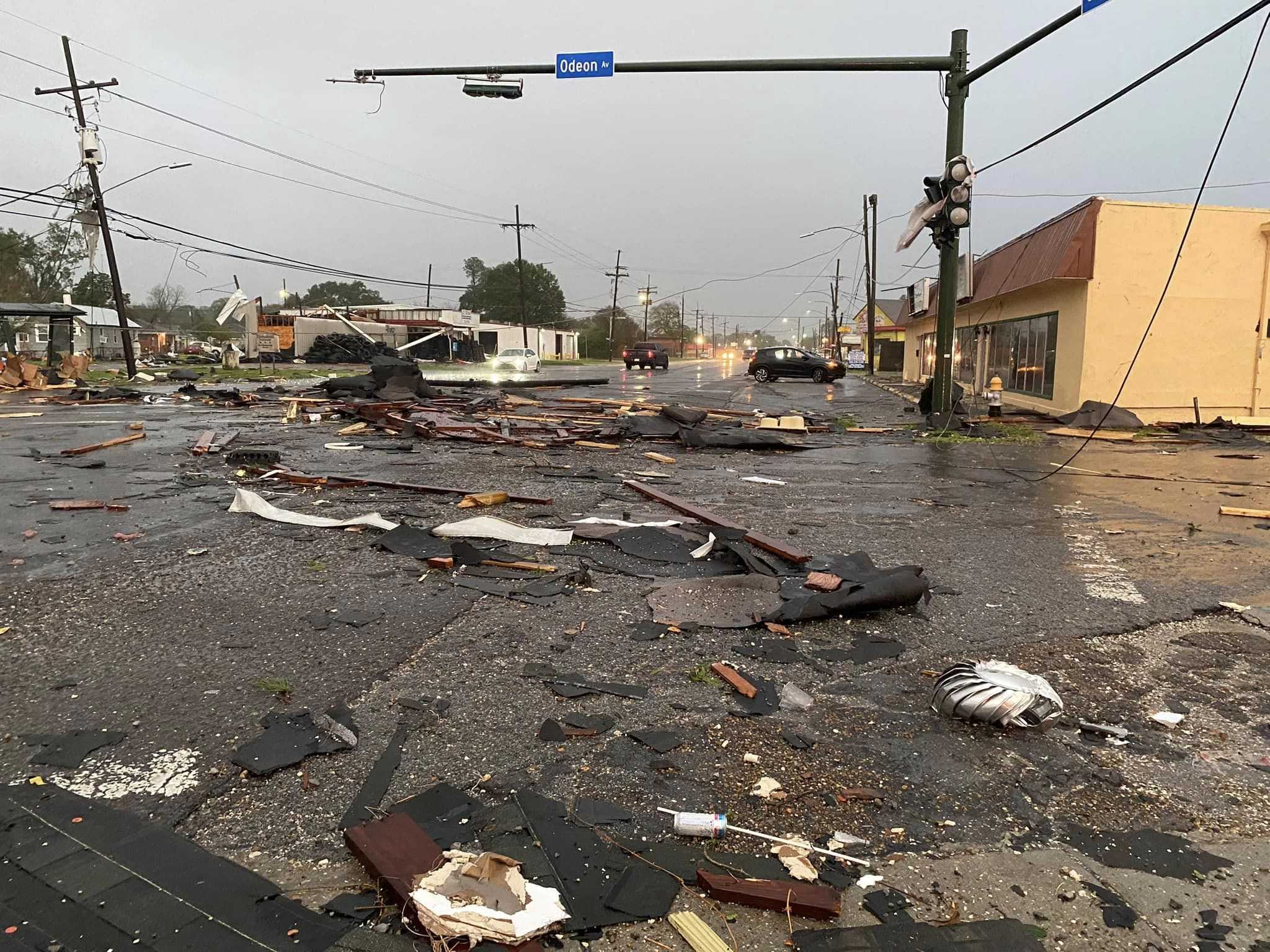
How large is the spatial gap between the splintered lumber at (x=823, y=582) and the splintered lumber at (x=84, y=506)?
6746mm

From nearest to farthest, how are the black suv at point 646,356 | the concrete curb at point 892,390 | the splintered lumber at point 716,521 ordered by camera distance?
the splintered lumber at point 716,521 → the concrete curb at point 892,390 → the black suv at point 646,356

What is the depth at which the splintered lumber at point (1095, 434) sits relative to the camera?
1480 cm

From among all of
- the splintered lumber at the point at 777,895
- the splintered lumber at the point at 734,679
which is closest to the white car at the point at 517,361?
the splintered lumber at the point at 734,679

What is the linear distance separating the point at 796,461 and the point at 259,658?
946 centimetres

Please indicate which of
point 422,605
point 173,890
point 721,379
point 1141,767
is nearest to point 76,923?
point 173,890

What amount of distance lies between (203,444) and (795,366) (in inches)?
1288

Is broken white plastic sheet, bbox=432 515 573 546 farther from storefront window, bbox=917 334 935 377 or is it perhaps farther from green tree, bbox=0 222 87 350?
green tree, bbox=0 222 87 350

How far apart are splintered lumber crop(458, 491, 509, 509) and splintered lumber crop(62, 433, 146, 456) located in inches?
288

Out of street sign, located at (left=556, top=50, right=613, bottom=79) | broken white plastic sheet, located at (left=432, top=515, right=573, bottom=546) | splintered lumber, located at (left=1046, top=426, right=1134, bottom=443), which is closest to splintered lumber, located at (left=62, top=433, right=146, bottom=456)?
broken white plastic sheet, located at (left=432, top=515, right=573, bottom=546)

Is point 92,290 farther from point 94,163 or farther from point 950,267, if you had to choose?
point 950,267

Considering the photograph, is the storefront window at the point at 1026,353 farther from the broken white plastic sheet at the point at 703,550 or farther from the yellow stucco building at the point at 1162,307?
the broken white plastic sheet at the point at 703,550

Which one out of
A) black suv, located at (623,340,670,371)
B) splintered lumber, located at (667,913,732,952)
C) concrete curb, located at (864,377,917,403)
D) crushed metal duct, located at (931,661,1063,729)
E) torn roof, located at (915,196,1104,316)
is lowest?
splintered lumber, located at (667,913,732,952)

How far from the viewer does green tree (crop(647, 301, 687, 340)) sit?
157 m

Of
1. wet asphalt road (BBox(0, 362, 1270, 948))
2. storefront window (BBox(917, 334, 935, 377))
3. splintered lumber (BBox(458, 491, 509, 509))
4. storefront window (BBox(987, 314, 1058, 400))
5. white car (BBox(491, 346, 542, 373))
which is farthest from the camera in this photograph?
white car (BBox(491, 346, 542, 373))
